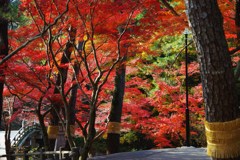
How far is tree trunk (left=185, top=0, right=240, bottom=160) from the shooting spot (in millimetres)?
3746

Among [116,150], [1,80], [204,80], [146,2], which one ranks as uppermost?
[146,2]

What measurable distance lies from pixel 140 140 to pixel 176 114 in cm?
439

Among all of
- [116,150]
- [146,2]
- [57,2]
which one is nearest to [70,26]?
[57,2]

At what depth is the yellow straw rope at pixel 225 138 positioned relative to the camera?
12.4 feet

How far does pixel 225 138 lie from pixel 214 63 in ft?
2.53

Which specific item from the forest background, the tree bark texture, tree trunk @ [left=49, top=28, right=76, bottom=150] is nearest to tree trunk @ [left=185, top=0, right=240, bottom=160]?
the tree bark texture

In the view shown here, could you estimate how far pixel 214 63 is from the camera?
374 cm

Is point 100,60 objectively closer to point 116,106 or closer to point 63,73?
point 116,106

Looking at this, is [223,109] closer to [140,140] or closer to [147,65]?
[147,65]

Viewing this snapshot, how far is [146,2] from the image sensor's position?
1023cm

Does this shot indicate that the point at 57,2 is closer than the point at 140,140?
Yes

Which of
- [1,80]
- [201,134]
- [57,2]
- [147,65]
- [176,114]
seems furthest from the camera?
[147,65]

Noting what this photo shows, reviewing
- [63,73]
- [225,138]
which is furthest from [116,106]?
[225,138]

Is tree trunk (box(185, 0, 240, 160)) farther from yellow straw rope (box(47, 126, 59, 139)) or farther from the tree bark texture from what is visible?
yellow straw rope (box(47, 126, 59, 139))
